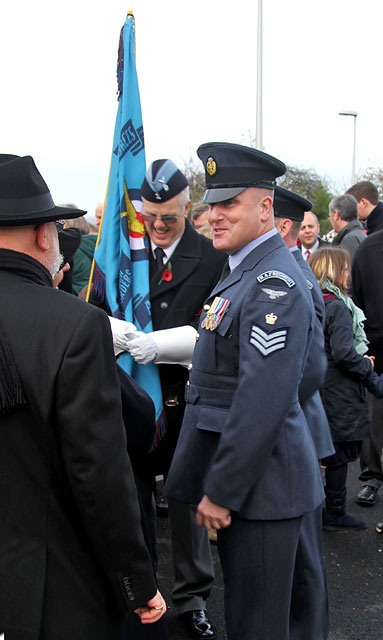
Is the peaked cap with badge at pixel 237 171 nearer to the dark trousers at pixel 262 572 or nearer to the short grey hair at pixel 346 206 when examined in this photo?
the dark trousers at pixel 262 572

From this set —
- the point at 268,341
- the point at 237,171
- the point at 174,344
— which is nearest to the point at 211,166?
the point at 237,171

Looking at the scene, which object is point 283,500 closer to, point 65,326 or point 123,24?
point 65,326

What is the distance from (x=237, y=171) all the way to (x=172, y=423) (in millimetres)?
1317

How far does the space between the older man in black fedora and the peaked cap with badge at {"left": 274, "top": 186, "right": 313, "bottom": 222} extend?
5.22 ft

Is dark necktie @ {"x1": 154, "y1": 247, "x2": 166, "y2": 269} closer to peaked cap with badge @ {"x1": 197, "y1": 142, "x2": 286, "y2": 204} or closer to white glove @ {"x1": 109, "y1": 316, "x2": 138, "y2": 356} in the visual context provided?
white glove @ {"x1": 109, "y1": 316, "x2": 138, "y2": 356}

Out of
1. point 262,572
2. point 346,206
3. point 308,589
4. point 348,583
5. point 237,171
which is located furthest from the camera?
point 346,206

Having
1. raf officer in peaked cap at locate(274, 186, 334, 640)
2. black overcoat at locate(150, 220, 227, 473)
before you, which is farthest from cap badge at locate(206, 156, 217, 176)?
black overcoat at locate(150, 220, 227, 473)

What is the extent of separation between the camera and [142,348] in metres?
2.67

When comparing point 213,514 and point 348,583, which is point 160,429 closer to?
point 213,514

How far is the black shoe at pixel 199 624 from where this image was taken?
9.30 ft

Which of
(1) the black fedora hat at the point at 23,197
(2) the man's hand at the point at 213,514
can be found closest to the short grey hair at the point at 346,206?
(2) the man's hand at the point at 213,514

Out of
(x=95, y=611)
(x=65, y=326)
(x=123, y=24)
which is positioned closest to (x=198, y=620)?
(x=95, y=611)

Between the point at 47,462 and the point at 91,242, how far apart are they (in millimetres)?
4424

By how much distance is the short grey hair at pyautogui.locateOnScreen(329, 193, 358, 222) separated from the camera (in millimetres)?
6102
